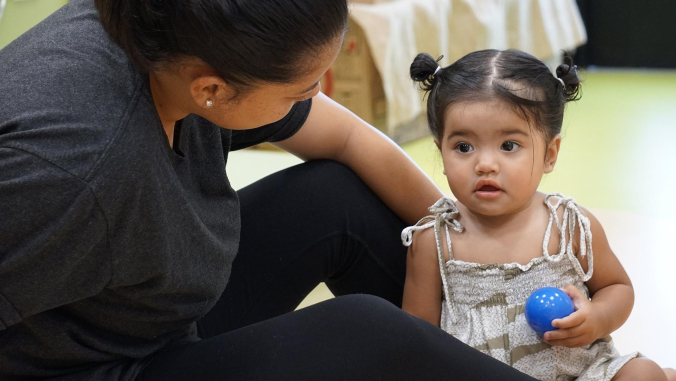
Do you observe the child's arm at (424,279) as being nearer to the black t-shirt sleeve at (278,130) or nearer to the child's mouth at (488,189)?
the child's mouth at (488,189)

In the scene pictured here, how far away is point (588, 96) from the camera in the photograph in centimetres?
355

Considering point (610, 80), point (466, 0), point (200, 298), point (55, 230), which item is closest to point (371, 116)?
point (466, 0)

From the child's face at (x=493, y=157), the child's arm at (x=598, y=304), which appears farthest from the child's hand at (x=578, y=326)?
the child's face at (x=493, y=157)

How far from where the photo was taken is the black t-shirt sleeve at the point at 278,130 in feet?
3.49

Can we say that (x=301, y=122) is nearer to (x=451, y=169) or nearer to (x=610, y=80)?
(x=451, y=169)

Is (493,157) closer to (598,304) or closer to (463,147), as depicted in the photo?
(463,147)

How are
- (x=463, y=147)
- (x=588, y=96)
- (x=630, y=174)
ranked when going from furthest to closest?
(x=588, y=96)
(x=630, y=174)
(x=463, y=147)

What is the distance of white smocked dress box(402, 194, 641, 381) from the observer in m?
1.01

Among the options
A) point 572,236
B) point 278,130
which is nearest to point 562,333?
point 572,236

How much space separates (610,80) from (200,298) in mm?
3399

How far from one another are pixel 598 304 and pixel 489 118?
0.29 meters

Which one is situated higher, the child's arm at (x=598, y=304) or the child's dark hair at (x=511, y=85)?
the child's dark hair at (x=511, y=85)

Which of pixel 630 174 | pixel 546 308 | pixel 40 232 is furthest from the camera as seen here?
pixel 630 174

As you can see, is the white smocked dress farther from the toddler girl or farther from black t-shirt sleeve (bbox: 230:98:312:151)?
black t-shirt sleeve (bbox: 230:98:312:151)
